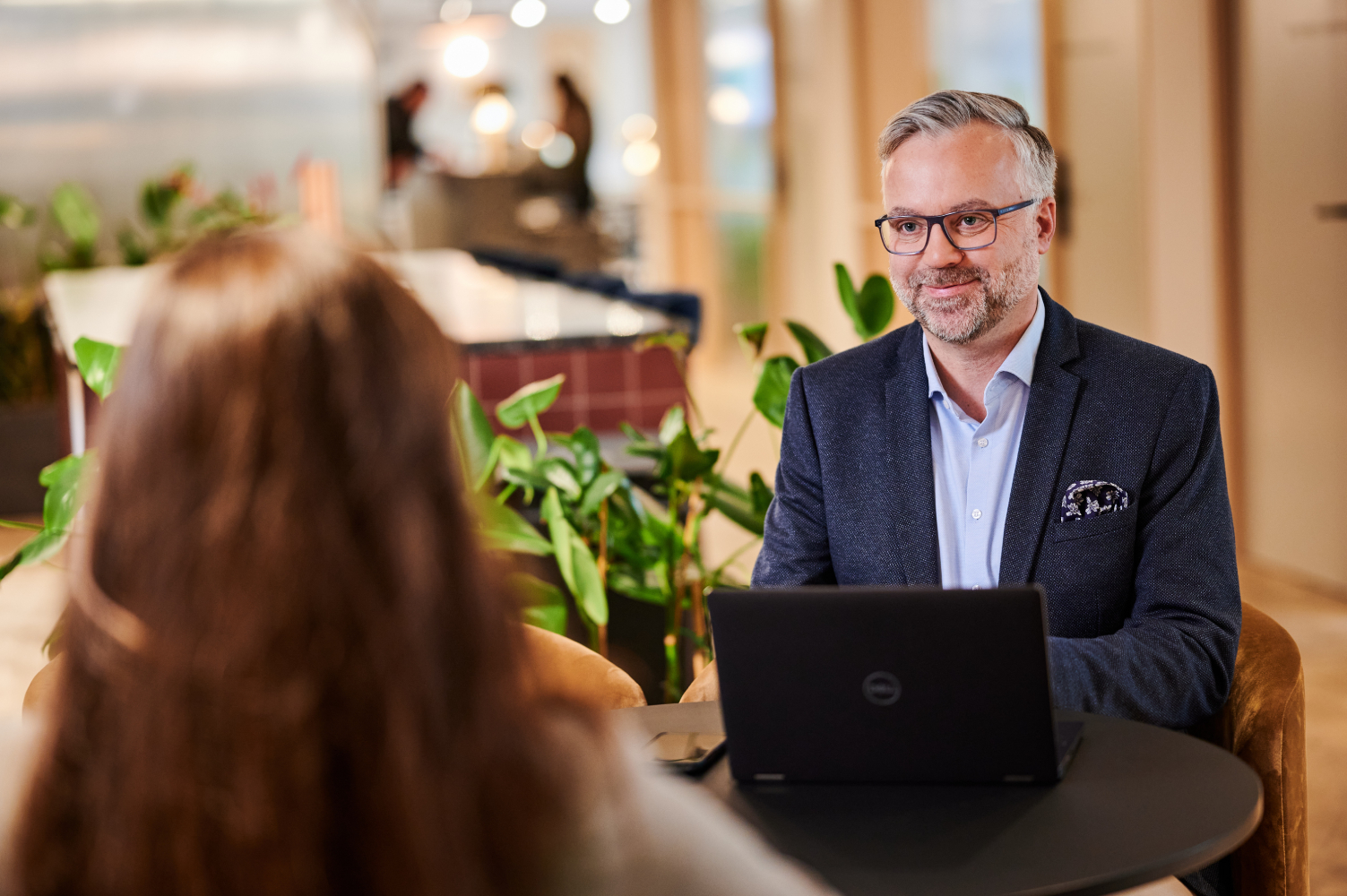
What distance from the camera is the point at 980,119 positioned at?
5.74 feet

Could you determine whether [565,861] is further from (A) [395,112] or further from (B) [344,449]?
(A) [395,112]

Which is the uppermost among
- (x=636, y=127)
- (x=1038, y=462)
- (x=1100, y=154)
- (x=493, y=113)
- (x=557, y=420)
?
(x=636, y=127)

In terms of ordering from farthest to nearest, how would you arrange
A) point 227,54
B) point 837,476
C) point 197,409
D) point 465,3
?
point 465,3 → point 227,54 → point 837,476 → point 197,409

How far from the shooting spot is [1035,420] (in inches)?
68.0

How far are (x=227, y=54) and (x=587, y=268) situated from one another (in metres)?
3.07

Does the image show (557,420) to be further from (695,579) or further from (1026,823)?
(1026,823)

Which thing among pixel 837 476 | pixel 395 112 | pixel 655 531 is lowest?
pixel 655 531

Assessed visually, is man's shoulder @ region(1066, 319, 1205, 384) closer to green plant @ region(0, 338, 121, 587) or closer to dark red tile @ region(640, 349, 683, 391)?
green plant @ region(0, 338, 121, 587)

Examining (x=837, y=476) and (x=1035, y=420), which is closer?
(x=1035, y=420)

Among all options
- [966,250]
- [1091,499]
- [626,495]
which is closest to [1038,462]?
[1091,499]

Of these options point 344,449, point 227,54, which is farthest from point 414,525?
point 227,54

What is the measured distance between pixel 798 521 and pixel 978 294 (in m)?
0.39

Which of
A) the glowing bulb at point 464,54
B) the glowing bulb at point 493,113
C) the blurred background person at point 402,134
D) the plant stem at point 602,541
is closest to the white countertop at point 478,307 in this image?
the plant stem at point 602,541

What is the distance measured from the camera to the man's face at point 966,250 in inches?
68.9
